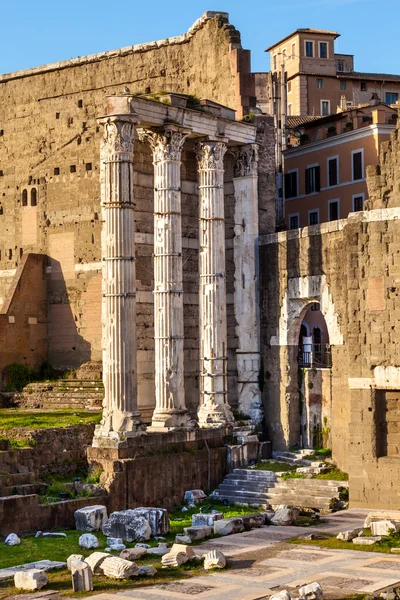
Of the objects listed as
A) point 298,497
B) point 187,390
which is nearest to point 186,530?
point 298,497

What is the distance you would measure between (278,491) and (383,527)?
205 inches

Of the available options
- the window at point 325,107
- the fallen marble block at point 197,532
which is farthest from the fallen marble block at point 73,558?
the window at point 325,107

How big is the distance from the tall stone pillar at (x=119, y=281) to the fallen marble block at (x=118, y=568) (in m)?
7.04

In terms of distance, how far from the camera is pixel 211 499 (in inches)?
1036

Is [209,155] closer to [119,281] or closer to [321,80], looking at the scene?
[119,281]

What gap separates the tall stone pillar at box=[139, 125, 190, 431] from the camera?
26.7 metres

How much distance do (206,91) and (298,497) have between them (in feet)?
37.7

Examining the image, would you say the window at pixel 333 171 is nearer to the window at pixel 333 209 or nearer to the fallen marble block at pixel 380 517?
the window at pixel 333 209

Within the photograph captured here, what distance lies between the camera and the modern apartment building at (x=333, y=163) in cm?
3444

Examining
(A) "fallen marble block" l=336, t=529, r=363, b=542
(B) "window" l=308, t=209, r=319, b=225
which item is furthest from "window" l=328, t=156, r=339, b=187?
(A) "fallen marble block" l=336, t=529, r=363, b=542

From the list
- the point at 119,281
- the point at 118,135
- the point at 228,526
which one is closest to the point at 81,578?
the point at 228,526

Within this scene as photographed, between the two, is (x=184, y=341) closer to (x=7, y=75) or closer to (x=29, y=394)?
(x=29, y=394)

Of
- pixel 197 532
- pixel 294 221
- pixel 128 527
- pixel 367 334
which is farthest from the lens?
pixel 294 221

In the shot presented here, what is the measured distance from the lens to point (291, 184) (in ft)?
125
